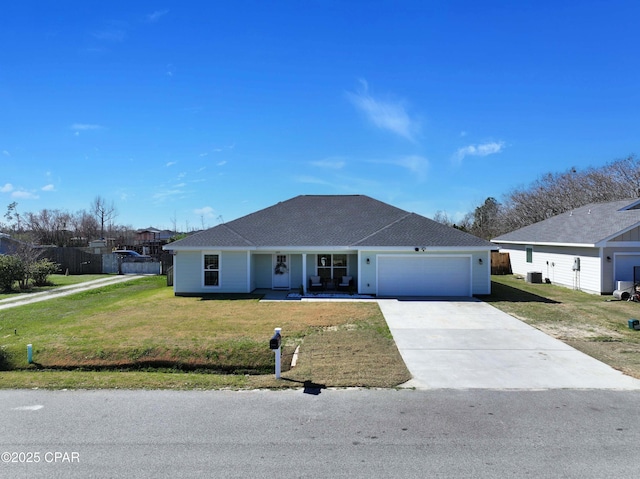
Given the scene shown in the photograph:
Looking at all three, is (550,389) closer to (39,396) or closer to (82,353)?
(39,396)

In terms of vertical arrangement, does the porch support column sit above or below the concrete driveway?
above

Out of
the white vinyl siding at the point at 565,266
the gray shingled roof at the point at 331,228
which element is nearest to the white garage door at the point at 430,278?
the gray shingled roof at the point at 331,228

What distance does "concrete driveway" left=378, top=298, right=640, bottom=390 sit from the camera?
7.11m

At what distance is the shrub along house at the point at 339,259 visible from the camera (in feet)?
58.0

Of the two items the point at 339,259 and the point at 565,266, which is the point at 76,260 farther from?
the point at 565,266

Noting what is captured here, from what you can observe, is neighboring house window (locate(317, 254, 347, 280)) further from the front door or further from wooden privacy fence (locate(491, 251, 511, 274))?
wooden privacy fence (locate(491, 251, 511, 274))

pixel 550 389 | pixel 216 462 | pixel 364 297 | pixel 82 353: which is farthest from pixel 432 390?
pixel 364 297

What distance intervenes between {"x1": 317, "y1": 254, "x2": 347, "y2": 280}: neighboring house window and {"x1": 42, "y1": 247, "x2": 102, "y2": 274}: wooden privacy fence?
771 inches

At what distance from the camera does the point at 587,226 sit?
20.9 metres

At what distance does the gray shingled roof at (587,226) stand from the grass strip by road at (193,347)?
40.9 ft

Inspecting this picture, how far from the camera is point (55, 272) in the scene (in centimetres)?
2877

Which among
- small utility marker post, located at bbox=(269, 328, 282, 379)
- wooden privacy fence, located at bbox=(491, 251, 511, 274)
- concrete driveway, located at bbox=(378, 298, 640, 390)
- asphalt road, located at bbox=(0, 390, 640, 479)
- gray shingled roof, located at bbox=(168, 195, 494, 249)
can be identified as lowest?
asphalt road, located at bbox=(0, 390, 640, 479)

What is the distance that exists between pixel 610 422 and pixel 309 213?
58.5ft

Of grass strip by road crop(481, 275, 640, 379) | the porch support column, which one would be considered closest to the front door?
the porch support column
